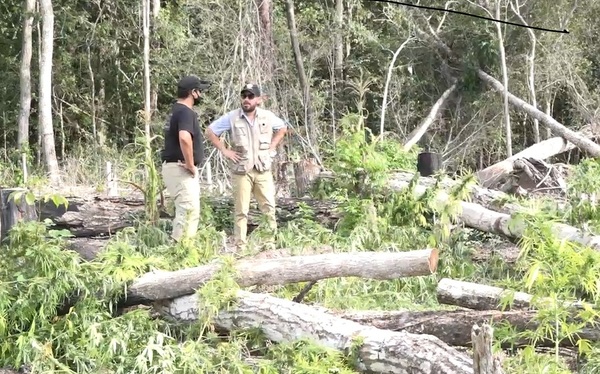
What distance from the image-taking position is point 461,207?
7.34m

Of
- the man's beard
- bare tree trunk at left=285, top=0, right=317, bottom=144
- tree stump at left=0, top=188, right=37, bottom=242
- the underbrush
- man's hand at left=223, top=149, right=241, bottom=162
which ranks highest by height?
bare tree trunk at left=285, top=0, right=317, bottom=144

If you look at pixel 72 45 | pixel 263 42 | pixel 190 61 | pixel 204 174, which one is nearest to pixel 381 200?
pixel 263 42

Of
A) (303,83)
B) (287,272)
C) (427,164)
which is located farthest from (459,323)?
(303,83)

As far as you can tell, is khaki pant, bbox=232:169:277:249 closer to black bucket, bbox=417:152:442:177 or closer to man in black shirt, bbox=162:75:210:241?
man in black shirt, bbox=162:75:210:241

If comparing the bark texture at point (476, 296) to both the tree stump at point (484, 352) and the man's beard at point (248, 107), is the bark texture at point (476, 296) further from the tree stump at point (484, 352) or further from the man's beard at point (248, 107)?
the man's beard at point (248, 107)

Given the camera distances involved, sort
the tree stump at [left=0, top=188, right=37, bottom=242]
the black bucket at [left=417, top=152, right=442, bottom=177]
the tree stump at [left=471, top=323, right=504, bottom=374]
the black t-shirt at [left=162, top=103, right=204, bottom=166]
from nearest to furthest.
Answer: the tree stump at [left=471, top=323, right=504, bottom=374] → the tree stump at [left=0, top=188, right=37, bottom=242] → the black t-shirt at [left=162, top=103, right=204, bottom=166] → the black bucket at [left=417, top=152, right=442, bottom=177]

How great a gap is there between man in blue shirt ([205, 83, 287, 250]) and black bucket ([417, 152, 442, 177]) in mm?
2200

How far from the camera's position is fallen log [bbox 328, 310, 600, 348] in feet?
15.0

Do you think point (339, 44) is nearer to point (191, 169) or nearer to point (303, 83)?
point (303, 83)

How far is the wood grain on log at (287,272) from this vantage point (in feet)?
16.8

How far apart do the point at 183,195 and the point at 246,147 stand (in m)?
0.85

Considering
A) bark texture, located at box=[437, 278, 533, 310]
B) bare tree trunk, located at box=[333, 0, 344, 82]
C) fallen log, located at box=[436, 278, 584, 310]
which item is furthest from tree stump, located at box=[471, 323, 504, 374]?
bare tree trunk, located at box=[333, 0, 344, 82]

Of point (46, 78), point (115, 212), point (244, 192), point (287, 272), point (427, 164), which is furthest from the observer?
point (46, 78)

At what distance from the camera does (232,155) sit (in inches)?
293
